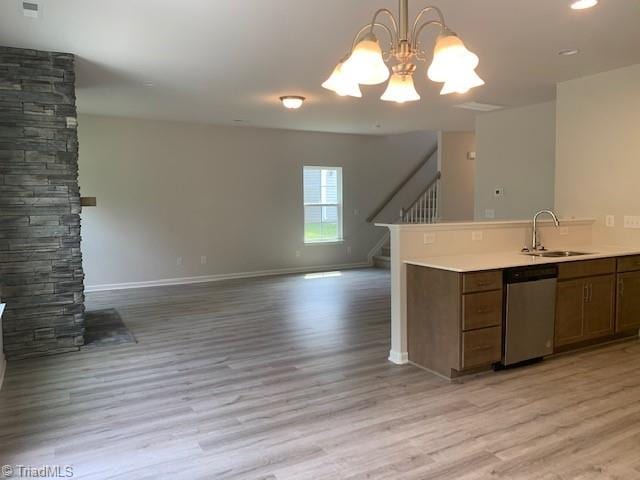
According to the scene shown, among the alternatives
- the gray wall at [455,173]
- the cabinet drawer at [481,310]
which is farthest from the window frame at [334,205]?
the cabinet drawer at [481,310]

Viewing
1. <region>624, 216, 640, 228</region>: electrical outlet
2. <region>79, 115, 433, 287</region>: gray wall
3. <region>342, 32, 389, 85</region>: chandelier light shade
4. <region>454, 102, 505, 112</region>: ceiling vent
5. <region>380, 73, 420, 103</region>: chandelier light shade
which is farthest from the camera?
<region>79, 115, 433, 287</region>: gray wall

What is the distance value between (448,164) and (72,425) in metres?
7.85

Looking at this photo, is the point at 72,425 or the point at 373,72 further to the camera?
the point at 72,425

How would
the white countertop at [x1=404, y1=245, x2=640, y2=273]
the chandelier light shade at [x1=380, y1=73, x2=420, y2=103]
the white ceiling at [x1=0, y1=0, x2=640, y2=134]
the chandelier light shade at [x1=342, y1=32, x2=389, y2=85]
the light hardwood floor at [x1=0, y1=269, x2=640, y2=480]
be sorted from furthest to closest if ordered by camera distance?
the white countertop at [x1=404, y1=245, x2=640, y2=273] < the white ceiling at [x1=0, y1=0, x2=640, y2=134] < the light hardwood floor at [x1=0, y1=269, x2=640, y2=480] < the chandelier light shade at [x1=380, y1=73, x2=420, y2=103] < the chandelier light shade at [x1=342, y1=32, x2=389, y2=85]

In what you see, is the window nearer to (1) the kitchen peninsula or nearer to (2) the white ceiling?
(2) the white ceiling

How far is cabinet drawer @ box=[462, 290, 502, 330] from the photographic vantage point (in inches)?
136

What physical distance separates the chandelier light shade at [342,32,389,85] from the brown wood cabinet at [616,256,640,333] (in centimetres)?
351

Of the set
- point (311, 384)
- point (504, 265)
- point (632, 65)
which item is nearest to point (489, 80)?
point (632, 65)

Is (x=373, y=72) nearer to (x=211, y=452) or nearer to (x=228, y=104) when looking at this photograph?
(x=211, y=452)

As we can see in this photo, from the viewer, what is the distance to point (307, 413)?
3.02 m

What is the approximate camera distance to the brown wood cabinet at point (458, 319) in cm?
345

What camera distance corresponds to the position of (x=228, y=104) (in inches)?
247

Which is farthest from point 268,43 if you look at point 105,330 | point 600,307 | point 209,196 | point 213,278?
point 213,278
